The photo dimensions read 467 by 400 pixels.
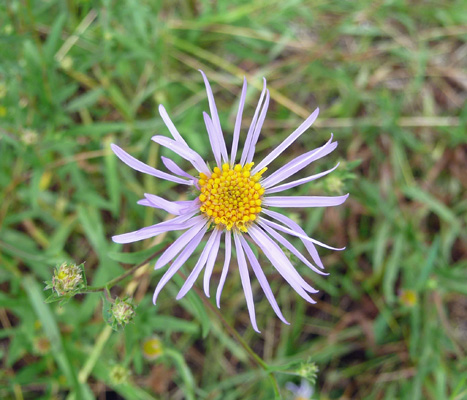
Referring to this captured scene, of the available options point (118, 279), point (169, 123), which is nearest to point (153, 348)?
point (118, 279)

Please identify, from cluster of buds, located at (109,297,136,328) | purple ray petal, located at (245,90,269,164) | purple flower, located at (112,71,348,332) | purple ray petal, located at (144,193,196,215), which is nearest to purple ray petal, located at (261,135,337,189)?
purple flower, located at (112,71,348,332)

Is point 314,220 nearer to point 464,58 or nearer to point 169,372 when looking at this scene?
point 169,372

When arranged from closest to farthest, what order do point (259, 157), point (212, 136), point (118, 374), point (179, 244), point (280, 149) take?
point (179, 244) → point (212, 136) → point (280, 149) → point (118, 374) → point (259, 157)

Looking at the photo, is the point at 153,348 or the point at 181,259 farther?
the point at 153,348

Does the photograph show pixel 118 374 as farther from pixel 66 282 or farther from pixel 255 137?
pixel 255 137

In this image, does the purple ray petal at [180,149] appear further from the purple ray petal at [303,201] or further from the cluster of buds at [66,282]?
the cluster of buds at [66,282]

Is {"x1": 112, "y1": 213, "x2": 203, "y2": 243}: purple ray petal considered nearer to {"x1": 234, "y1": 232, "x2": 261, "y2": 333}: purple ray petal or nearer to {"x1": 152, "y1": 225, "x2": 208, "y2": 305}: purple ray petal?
{"x1": 152, "y1": 225, "x2": 208, "y2": 305}: purple ray petal

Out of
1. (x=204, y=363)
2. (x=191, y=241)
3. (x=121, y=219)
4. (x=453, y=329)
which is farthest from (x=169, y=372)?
(x=453, y=329)

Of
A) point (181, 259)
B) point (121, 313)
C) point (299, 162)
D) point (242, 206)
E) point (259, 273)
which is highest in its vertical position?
point (299, 162)
